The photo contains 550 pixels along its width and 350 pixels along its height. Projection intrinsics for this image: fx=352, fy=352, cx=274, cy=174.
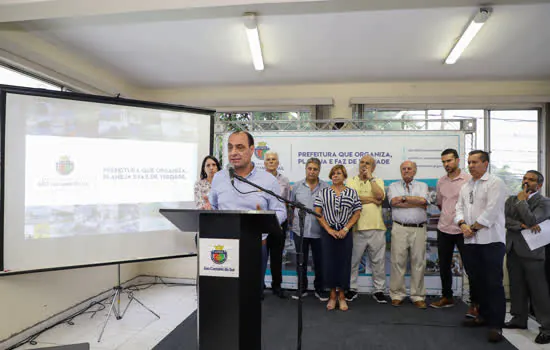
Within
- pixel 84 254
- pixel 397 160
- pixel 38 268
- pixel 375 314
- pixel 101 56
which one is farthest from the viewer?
pixel 397 160

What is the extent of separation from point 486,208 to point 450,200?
76 centimetres

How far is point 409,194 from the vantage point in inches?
153

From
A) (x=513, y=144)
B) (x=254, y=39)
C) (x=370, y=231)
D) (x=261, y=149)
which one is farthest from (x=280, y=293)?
(x=513, y=144)

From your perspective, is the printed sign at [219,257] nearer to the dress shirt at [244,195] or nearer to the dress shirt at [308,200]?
the dress shirt at [244,195]

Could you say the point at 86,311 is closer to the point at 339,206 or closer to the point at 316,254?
the point at 316,254

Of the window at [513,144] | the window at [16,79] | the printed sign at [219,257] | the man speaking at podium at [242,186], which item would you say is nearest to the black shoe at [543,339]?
the window at [513,144]

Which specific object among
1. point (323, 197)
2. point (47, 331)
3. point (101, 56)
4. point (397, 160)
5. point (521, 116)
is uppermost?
point (101, 56)

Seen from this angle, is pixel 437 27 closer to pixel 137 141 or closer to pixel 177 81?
pixel 137 141

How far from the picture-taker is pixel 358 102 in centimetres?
494

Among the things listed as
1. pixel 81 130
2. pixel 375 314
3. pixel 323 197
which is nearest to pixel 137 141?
pixel 81 130

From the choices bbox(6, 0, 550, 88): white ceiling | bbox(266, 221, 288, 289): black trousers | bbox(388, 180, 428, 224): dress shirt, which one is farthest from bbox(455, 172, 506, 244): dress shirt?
bbox(266, 221, 288, 289): black trousers

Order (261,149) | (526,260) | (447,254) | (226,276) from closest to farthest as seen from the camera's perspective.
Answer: (226,276) < (526,260) < (447,254) < (261,149)

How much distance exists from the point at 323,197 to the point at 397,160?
1.21 metres

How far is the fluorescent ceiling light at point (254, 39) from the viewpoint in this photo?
303 cm
